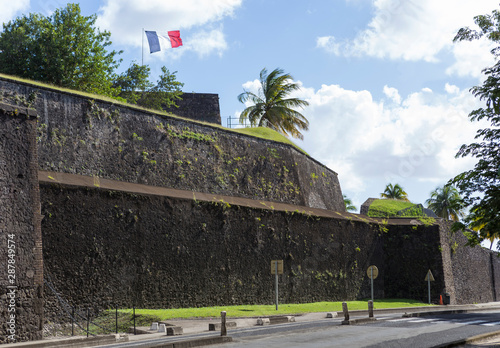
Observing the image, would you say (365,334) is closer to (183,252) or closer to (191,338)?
(191,338)

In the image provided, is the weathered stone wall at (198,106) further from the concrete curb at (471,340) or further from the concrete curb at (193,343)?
the concrete curb at (193,343)

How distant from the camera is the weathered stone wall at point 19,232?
1633cm

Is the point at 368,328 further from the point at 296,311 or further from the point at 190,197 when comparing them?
the point at 190,197

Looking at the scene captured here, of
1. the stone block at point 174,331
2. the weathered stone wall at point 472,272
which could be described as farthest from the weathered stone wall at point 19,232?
the weathered stone wall at point 472,272

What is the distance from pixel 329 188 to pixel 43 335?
1008 inches

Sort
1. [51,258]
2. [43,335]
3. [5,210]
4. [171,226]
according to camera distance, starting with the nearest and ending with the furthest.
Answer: [5,210] < [43,335] < [51,258] < [171,226]

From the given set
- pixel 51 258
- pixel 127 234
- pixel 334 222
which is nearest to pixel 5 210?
pixel 51 258

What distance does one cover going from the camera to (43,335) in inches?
703

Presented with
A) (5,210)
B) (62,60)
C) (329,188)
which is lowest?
(5,210)

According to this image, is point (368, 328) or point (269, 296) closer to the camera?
point (368, 328)

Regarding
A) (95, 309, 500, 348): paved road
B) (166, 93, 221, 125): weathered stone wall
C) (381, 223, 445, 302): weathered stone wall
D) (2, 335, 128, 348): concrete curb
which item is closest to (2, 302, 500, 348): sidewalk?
(2, 335, 128, 348): concrete curb

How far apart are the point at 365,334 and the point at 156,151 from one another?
1435cm

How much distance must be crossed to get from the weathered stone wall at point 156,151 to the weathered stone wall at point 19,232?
12.7 ft

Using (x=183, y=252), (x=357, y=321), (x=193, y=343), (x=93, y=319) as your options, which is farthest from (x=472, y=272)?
(x=193, y=343)
